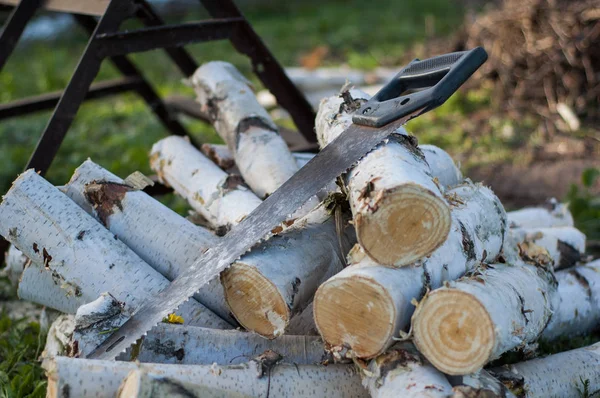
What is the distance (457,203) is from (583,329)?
41.5 inches

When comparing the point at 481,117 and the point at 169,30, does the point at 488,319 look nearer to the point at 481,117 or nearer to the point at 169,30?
the point at 169,30

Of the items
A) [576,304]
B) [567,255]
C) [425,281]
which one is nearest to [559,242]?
[567,255]

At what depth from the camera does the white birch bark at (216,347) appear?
2.30 metres

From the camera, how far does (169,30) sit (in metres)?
3.37

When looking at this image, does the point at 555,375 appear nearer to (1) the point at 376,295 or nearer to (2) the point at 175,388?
(1) the point at 376,295

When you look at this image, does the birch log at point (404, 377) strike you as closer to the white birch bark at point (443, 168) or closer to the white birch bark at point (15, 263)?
the white birch bark at point (443, 168)

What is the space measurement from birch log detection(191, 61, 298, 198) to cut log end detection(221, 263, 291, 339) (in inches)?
32.8

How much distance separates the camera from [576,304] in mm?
3045

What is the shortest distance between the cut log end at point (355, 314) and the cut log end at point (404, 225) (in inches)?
4.6

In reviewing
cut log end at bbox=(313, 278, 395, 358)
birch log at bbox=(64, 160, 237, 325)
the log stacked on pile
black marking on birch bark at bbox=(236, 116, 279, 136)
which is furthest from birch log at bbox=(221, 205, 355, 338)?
the log stacked on pile

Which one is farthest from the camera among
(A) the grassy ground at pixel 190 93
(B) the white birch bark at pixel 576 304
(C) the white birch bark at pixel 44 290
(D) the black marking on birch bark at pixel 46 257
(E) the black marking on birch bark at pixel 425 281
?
(A) the grassy ground at pixel 190 93

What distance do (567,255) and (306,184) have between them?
156cm

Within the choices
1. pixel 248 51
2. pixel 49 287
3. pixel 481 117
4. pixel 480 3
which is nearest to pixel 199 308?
pixel 49 287

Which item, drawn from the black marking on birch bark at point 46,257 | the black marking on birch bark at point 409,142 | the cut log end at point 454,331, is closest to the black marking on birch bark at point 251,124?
the black marking on birch bark at point 409,142
